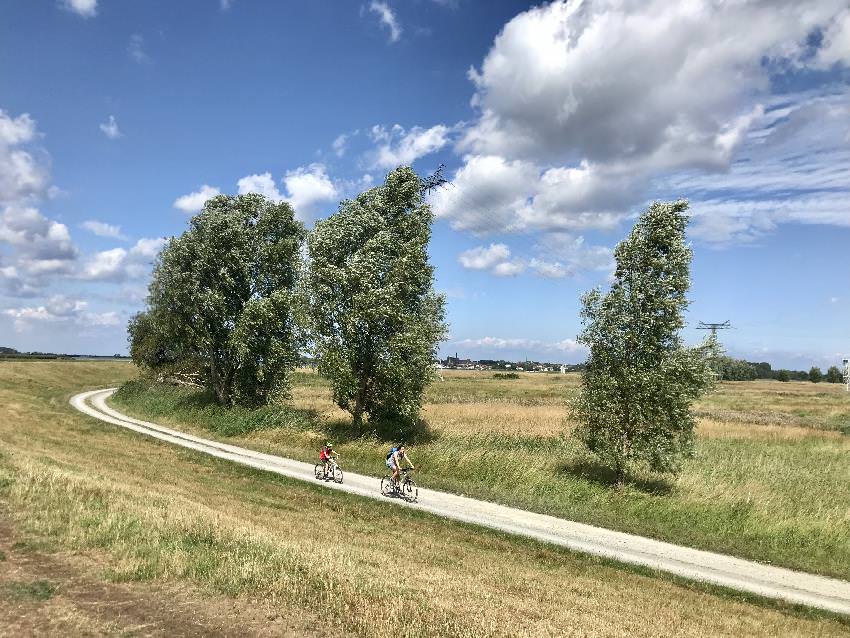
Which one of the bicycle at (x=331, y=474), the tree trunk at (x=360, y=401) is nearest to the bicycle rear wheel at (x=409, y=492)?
the bicycle at (x=331, y=474)

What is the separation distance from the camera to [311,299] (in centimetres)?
3775

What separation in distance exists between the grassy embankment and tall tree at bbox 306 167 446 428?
3473mm

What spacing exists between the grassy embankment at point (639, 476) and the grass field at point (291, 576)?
6.18 metres

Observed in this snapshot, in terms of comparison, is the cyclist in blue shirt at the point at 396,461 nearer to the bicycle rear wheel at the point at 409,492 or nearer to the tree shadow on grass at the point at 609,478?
the bicycle rear wheel at the point at 409,492

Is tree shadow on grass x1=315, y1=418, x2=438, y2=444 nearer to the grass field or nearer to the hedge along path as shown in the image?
the hedge along path

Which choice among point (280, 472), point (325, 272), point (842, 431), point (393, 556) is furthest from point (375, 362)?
point (842, 431)

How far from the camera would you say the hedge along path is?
15.1 m

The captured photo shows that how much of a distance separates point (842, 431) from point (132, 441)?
193 ft

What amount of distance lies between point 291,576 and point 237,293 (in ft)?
133

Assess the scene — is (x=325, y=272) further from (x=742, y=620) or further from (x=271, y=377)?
(x=742, y=620)

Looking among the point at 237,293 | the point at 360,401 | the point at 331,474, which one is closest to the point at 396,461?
the point at 331,474

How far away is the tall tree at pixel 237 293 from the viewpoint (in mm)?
46062

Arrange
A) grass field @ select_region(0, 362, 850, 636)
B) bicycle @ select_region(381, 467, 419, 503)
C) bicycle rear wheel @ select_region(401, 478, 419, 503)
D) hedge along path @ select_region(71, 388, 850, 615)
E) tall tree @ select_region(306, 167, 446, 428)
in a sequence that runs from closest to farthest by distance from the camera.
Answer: grass field @ select_region(0, 362, 850, 636) < hedge along path @ select_region(71, 388, 850, 615) < bicycle rear wheel @ select_region(401, 478, 419, 503) < bicycle @ select_region(381, 467, 419, 503) < tall tree @ select_region(306, 167, 446, 428)

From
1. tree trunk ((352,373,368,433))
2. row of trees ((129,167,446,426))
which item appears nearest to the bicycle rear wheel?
row of trees ((129,167,446,426))
